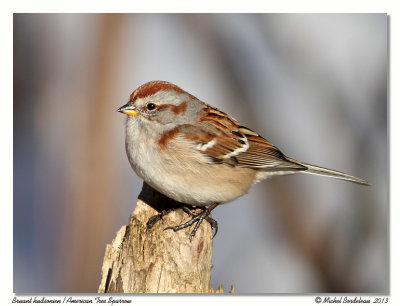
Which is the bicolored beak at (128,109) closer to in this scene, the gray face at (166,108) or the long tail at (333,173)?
the gray face at (166,108)

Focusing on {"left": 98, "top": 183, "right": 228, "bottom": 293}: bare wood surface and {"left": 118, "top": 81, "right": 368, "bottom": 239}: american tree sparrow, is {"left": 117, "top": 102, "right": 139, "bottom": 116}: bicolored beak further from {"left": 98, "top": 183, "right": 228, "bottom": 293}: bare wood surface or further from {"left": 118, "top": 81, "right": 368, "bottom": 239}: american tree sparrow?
{"left": 98, "top": 183, "right": 228, "bottom": 293}: bare wood surface

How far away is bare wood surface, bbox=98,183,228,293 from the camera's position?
381 cm

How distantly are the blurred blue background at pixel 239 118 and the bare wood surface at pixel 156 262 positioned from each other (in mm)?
689

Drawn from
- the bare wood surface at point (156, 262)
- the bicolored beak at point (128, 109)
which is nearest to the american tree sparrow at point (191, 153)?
the bicolored beak at point (128, 109)

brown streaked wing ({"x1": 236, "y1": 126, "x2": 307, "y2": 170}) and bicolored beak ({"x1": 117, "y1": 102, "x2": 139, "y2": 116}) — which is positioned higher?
bicolored beak ({"x1": 117, "y1": 102, "x2": 139, "y2": 116})

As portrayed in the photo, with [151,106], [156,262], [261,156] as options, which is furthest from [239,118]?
[156,262]

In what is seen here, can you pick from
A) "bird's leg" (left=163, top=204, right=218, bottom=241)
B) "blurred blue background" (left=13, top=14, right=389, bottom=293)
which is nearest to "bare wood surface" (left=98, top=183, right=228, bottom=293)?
"bird's leg" (left=163, top=204, right=218, bottom=241)

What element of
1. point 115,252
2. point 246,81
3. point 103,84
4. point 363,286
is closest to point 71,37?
point 103,84

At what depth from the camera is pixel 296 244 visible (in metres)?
5.34

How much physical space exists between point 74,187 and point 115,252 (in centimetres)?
138

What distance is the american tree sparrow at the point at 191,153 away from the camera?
4219 millimetres

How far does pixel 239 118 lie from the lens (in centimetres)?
547

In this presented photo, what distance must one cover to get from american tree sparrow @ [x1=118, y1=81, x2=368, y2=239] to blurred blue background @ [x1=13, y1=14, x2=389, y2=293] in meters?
0.32
